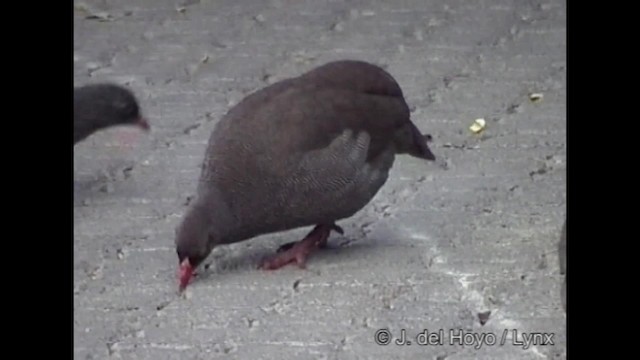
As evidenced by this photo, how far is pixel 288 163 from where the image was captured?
18.0ft

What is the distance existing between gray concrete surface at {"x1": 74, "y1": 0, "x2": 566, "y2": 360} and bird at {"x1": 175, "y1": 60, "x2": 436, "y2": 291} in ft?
0.97

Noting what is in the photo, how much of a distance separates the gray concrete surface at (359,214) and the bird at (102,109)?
8.1 inches

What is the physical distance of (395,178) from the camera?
6.91m

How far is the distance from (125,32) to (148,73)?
737mm

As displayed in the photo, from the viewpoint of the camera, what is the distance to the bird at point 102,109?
23.1 ft

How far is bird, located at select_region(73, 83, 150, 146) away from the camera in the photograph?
7.05 m
